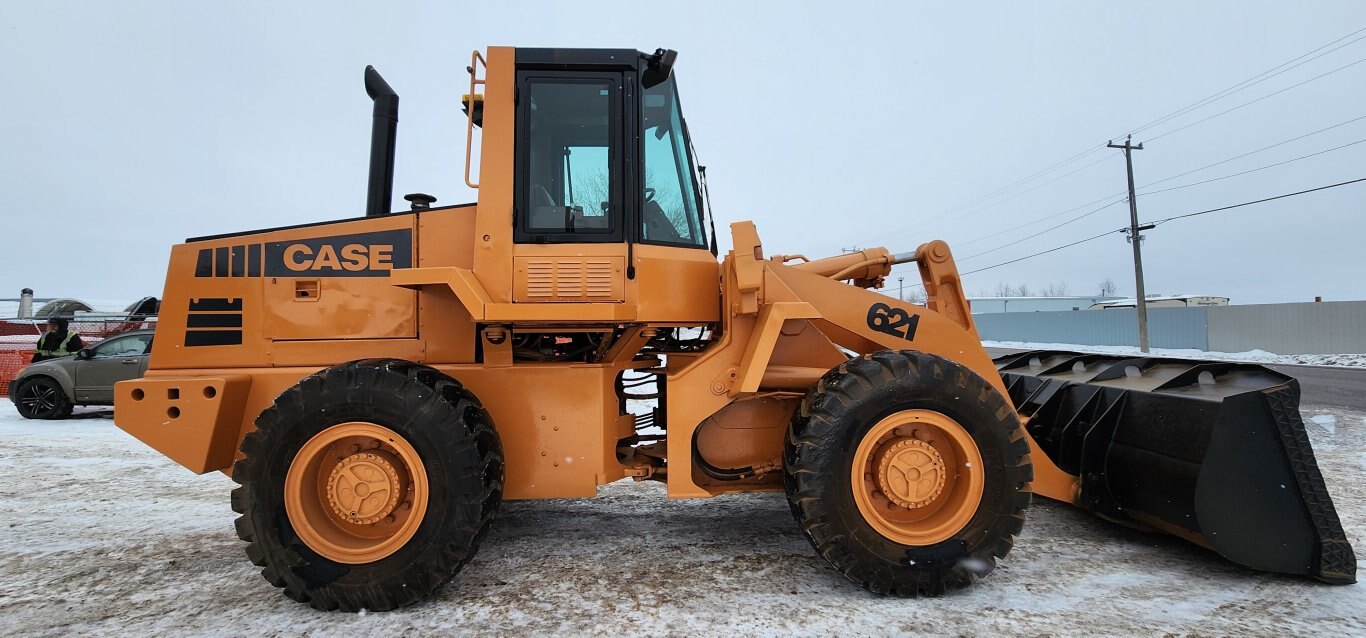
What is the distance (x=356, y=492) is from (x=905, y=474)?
2.76m

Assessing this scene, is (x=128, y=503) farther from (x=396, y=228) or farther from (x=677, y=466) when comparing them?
(x=677, y=466)

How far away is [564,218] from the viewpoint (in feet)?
11.0

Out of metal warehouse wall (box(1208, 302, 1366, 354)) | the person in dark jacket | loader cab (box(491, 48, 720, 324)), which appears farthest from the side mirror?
metal warehouse wall (box(1208, 302, 1366, 354))

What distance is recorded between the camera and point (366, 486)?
10.1ft

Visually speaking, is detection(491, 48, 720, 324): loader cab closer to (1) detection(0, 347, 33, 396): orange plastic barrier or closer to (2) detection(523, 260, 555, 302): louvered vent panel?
(2) detection(523, 260, 555, 302): louvered vent panel

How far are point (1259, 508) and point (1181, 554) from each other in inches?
22.9

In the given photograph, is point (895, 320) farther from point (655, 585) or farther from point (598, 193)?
point (655, 585)

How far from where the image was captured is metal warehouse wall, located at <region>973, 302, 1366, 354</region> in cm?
2264

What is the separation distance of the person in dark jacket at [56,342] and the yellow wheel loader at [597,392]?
10144mm

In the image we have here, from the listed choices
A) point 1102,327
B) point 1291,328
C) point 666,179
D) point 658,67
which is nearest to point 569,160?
point 666,179

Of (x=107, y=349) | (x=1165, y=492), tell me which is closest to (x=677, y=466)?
(x=1165, y=492)

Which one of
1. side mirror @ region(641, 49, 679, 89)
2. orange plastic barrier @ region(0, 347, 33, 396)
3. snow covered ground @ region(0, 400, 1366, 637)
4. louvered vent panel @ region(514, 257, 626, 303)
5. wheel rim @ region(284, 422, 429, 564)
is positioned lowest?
snow covered ground @ region(0, 400, 1366, 637)

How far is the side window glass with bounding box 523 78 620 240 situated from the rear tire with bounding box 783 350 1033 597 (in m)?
1.55

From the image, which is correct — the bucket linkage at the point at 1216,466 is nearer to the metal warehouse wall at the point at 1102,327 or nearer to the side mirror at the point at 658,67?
the side mirror at the point at 658,67
